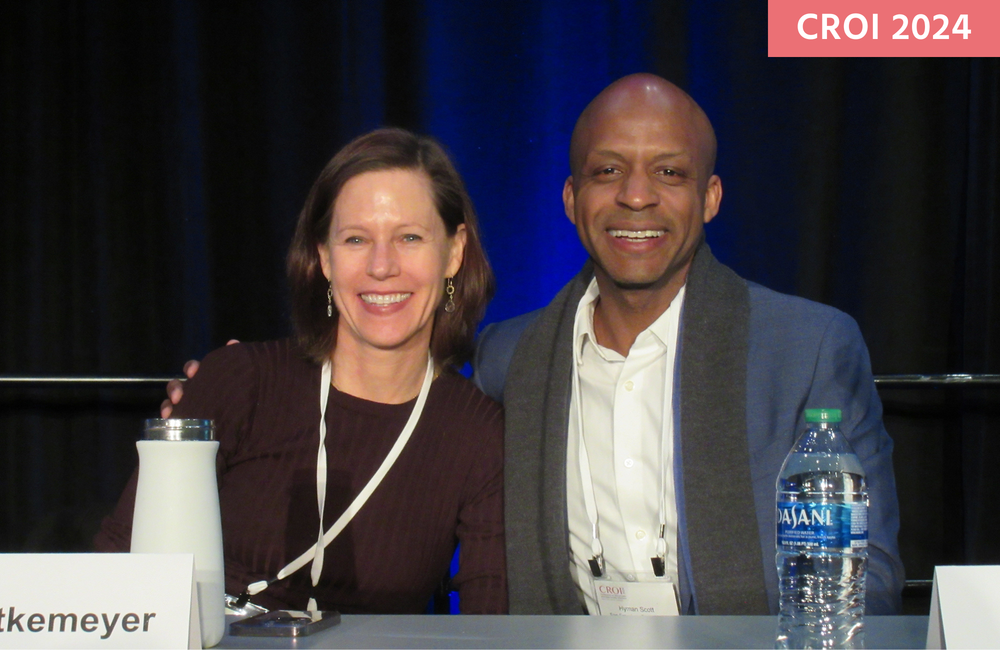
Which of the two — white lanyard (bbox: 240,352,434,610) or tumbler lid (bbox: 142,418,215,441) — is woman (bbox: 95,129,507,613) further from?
tumbler lid (bbox: 142,418,215,441)

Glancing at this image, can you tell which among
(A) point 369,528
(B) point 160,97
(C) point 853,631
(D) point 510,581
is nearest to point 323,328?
(A) point 369,528

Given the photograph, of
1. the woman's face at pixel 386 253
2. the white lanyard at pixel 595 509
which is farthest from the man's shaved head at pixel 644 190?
the woman's face at pixel 386 253

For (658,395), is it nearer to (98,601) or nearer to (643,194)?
(643,194)

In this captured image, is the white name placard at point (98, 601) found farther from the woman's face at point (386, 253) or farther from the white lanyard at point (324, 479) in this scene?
the woman's face at point (386, 253)

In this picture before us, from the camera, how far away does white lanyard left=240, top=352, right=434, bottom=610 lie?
1.62 metres

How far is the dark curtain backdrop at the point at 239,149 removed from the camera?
2.75 m

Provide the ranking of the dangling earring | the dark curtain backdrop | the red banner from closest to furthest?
the dangling earring, the red banner, the dark curtain backdrop

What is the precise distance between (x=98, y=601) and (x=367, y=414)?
34.6 inches

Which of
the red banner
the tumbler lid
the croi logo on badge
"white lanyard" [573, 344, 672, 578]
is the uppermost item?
the red banner

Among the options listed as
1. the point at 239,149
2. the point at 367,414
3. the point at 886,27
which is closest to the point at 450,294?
the point at 367,414

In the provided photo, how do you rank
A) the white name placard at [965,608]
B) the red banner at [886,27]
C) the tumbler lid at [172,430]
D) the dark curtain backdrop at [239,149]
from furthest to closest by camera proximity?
the dark curtain backdrop at [239,149], the red banner at [886,27], the tumbler lid at [172,430], the white name placard at [965,608]

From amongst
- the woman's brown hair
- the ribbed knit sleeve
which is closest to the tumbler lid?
the ribbed knit sleeve

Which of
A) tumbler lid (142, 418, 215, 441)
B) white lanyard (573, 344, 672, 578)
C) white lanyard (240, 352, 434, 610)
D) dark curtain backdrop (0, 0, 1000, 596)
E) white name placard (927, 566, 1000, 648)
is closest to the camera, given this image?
white name placard (927, 566, 1000, 648)

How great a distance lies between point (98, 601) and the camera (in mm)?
896
